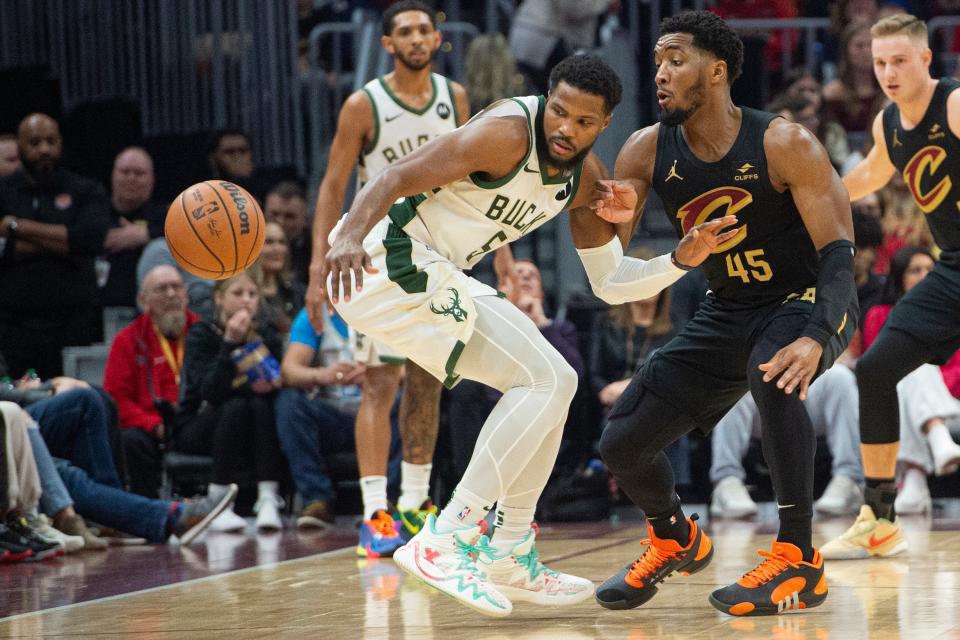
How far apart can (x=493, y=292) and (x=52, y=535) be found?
3.07 meters

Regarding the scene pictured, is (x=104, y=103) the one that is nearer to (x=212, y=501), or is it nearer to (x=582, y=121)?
(x=212, y=501)

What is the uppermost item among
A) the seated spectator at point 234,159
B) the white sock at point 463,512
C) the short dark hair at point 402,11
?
the short dark hair at point 402,11

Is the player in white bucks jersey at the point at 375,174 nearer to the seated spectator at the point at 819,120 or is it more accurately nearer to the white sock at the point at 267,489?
the white sock at the point at 267,489

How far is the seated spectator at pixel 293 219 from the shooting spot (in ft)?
30.1

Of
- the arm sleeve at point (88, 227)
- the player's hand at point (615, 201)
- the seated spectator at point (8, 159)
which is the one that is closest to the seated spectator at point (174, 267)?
the arm sleeve at point (88, 227)

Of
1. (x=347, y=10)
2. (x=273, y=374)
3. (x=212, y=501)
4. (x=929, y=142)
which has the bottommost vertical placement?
(x=212, y=501)

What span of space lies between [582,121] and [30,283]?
5428mm

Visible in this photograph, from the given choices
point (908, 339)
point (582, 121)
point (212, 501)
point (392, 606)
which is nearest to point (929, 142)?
point (908, 339)

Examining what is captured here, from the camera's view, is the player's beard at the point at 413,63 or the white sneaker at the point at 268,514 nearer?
→ the player's beard at the point at 413,63

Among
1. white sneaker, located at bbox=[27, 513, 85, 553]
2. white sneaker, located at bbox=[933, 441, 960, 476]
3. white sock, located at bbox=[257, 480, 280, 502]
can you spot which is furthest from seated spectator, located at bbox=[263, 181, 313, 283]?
white sneaker, located at bbox=[933, 441, 960, 476]

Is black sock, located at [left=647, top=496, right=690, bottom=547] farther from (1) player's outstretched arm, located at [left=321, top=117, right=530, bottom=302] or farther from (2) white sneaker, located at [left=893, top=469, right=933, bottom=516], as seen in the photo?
(2) white sneaker, located at [left=893, top=469, right=933, bottom=516]

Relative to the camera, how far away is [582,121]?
4.33 meters

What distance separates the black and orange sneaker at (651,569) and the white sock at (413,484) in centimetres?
182

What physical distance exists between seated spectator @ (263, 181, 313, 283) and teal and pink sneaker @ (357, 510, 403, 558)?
11.1 ft
